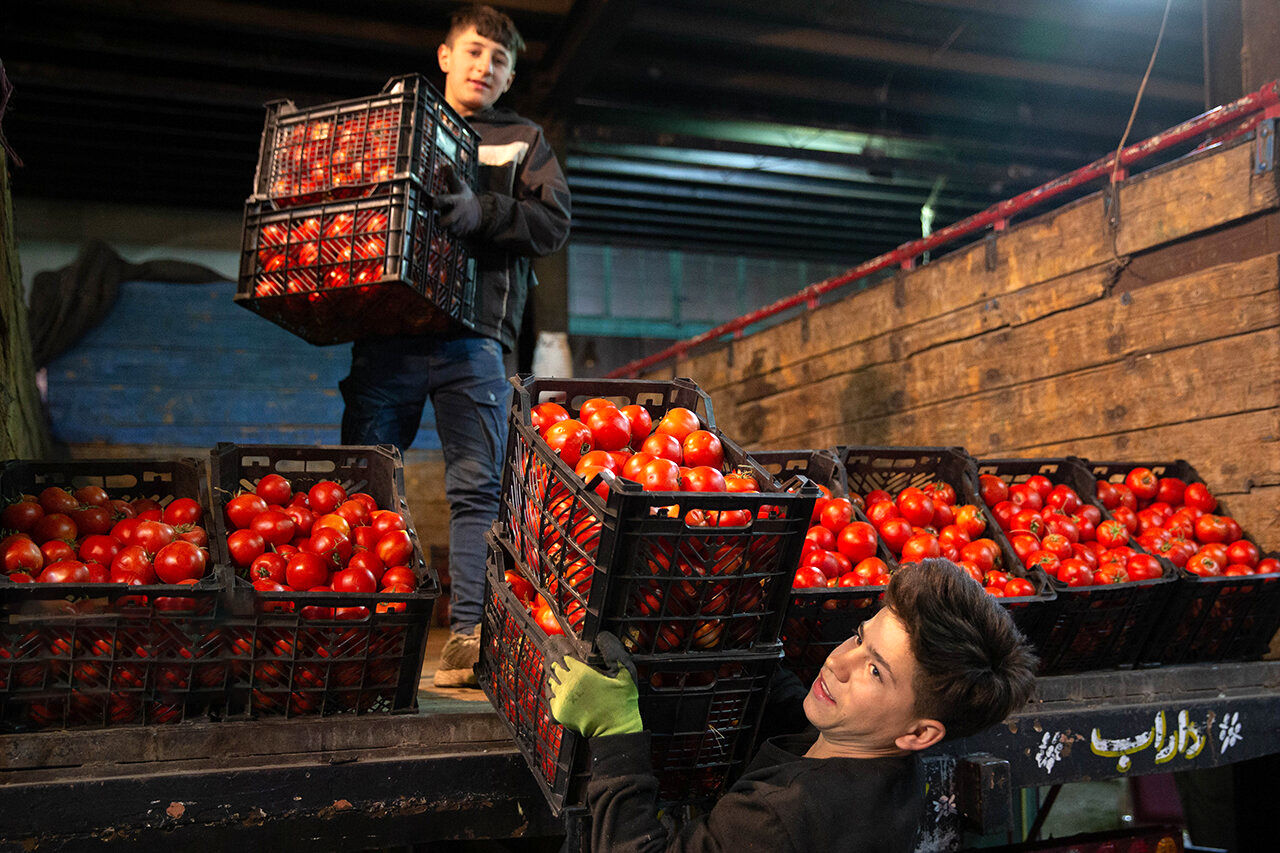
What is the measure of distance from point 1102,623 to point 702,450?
1.67 metres

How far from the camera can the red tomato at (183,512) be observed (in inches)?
95.3

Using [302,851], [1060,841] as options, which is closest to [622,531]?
[302,851]

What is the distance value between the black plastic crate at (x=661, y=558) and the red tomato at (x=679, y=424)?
21 centimetres

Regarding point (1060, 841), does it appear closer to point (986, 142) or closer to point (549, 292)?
point (549, 292)

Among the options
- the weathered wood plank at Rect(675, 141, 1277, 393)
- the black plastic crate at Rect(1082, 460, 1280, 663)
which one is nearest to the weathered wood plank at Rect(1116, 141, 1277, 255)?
the weathered wood plank at Rect(675, 141, 1277, 393)

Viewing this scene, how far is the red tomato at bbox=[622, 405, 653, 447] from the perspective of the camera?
89.6 inches

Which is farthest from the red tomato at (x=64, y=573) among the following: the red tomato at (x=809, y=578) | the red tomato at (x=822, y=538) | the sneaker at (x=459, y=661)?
the red tomato at (x=822, y=538)

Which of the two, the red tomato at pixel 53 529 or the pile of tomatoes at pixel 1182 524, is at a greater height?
the pile of tomatoes at pixel 1182 524

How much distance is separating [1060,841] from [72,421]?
9111 millimetres

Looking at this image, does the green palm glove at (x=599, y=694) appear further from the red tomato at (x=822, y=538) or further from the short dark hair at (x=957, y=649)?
the red tomato at (x=822, y=538)

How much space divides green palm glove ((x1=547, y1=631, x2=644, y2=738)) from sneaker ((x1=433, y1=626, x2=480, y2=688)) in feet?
3.35

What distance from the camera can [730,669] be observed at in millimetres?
1993

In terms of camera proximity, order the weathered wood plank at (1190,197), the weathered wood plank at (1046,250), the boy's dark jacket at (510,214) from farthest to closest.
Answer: the weathered wood plank at (1046,250) → the weathered wood plank at (1190,197) → the boy's dark jacket at (510,214)

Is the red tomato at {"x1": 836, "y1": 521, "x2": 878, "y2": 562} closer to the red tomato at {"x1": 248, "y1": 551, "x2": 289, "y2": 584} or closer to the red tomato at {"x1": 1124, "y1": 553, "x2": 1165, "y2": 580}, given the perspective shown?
the red tomato at {"x1": 1124, "y1": 553, "x2": 1165, "y2": 580}
